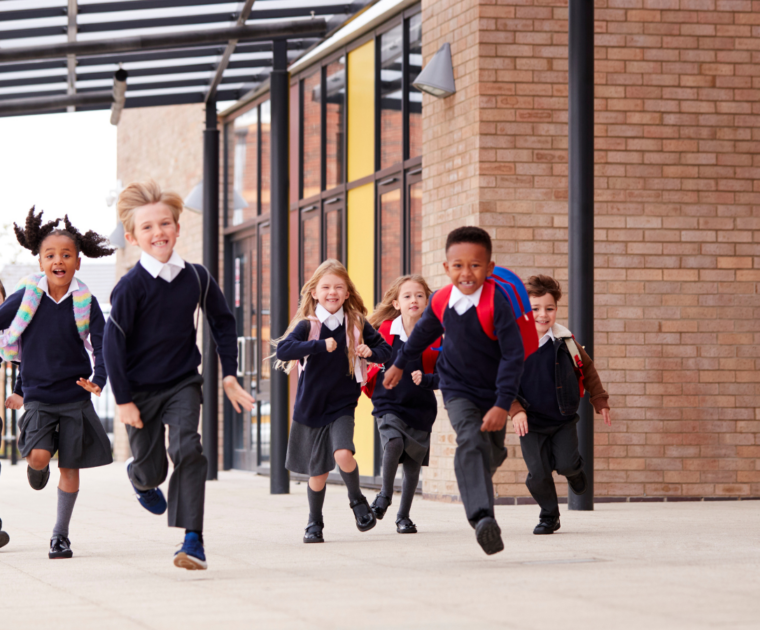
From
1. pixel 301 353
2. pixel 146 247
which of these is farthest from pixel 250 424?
pixel 146 247

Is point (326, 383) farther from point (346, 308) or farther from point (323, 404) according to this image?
point (346, 308)

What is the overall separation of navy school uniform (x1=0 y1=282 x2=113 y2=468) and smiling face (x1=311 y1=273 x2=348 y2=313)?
50.3 inches

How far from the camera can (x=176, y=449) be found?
538 cm

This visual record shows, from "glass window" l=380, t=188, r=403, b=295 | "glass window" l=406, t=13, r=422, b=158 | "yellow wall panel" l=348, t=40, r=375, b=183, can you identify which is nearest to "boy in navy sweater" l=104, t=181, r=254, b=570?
"glass window" l=406, t=13, r=422, b=158

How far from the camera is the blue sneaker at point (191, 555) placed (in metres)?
5.17

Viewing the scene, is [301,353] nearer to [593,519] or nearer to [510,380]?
[510,380]

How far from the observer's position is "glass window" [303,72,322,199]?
44.8 ft

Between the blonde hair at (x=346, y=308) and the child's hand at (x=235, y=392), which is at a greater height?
the blonde hair at (x=346, y=308)

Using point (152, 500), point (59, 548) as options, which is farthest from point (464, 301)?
point (59, 548)

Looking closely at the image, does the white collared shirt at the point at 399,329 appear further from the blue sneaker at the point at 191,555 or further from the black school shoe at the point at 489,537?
the blue sneaker at the point at 191,555

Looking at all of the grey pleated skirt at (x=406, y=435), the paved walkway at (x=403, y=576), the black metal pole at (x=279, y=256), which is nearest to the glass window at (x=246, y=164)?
the black metal pole at (x=279, y=256)

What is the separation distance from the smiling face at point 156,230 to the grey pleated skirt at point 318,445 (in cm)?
179

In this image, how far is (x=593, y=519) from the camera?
803 centimetres

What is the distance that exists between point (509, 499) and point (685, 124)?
10.9 feet
